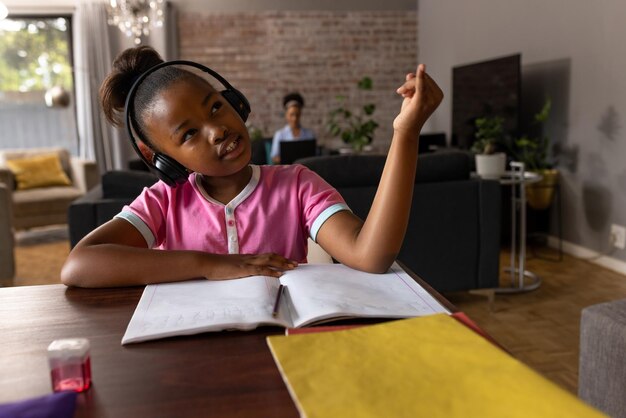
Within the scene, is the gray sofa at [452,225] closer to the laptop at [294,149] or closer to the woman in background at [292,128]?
the laptop at [294,149]

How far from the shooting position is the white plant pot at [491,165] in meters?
3.13

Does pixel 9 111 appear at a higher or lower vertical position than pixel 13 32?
lower

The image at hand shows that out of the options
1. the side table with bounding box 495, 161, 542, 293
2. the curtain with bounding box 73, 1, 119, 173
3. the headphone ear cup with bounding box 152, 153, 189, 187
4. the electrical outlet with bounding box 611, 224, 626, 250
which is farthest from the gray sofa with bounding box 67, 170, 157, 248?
the curtain with bounding box 73, 1, 119, 173

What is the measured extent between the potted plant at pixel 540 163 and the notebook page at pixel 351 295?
3143 mm

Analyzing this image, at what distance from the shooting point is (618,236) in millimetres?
3488

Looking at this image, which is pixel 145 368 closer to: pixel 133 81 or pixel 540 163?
pixel 133 81

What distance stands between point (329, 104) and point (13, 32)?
11.1ft

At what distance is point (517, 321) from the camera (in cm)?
270

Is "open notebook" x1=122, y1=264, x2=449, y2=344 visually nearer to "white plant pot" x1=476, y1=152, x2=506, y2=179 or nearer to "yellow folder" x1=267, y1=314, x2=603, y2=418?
"yellow folder" x1=267, y1=314, x2=603, y2=418

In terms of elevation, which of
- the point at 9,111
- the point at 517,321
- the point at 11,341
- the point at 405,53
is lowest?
the point at 517,321

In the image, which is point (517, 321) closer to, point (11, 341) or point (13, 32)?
point (11, 341)

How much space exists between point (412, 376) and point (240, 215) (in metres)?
0.71

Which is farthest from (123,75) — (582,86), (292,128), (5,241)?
(292,128)

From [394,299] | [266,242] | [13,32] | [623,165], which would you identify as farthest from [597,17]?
[13,32]
